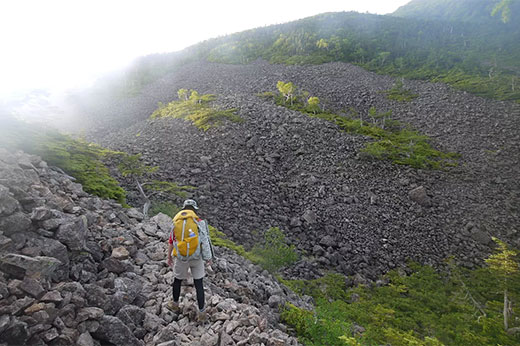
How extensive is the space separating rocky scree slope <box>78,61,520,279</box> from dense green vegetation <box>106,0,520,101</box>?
67.2ft

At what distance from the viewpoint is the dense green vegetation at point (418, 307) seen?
29.7 ft

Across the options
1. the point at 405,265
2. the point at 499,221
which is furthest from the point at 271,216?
the point at 499,221

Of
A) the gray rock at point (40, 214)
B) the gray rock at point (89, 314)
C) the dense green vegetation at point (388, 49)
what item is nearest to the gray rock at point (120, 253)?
the gray rock at point (40, 214)

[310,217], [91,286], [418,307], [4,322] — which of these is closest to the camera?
[4,322]

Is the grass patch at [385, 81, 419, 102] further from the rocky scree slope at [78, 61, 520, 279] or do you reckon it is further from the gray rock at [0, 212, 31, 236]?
the gray rock at [0, 212, 31, 236]

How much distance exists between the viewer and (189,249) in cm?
562

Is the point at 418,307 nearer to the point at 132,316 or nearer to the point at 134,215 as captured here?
the point at 132,316

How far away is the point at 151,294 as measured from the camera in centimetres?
628

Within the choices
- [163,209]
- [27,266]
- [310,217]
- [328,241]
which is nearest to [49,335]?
[27,266]

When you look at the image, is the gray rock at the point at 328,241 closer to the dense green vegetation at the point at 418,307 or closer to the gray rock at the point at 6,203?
the dense green vegetation at the point at 418,307

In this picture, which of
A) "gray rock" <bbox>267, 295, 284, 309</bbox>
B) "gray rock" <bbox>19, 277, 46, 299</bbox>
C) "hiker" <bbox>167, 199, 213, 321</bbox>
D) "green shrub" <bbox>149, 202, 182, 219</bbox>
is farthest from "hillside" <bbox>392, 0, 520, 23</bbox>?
"gray rock" <bbox>19, 277, 46, 299</bbox>

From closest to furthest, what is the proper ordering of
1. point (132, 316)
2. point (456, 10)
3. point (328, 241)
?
point (132, 316) < point (328, 241) < point (456, 10)

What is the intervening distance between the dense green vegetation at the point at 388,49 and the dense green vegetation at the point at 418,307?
35642mm

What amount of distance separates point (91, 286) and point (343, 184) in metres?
17.0
